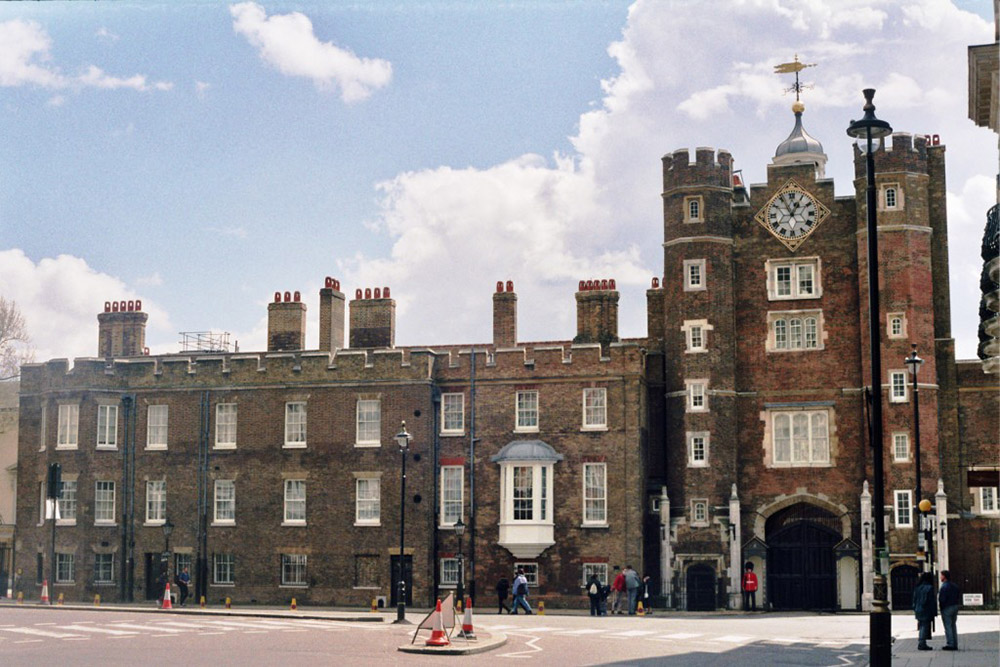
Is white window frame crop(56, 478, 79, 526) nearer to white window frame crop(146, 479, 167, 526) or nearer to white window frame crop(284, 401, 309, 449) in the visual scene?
white window frame crop(146, 479, 167, 526)

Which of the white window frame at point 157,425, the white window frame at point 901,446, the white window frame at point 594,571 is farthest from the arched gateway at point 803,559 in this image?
the white window frame at point 157,425

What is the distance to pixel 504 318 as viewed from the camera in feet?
179

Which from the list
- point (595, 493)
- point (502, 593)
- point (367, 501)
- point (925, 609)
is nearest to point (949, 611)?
point (925, 609)

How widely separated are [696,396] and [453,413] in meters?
9.34

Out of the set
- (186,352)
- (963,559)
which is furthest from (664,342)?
(186,352)

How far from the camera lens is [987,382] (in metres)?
49.4

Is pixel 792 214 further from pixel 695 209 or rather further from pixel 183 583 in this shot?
pixel 183 583

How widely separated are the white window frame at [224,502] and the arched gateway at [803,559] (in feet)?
68.2

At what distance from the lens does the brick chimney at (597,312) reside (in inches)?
2082

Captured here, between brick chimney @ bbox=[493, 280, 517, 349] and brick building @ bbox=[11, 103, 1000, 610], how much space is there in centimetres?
287

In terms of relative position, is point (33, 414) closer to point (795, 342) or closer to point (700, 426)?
point (700, 426)

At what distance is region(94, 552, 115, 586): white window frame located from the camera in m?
52.2

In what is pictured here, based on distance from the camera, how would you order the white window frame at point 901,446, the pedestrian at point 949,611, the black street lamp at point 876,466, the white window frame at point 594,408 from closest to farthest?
the black street lamp at point 876,466, the pedestrian at point 949,611, the white window frame at point 901,446, the white window frame at point 594,408

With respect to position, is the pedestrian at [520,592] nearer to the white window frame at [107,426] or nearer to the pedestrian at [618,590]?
the pedestrian at [618,590]
